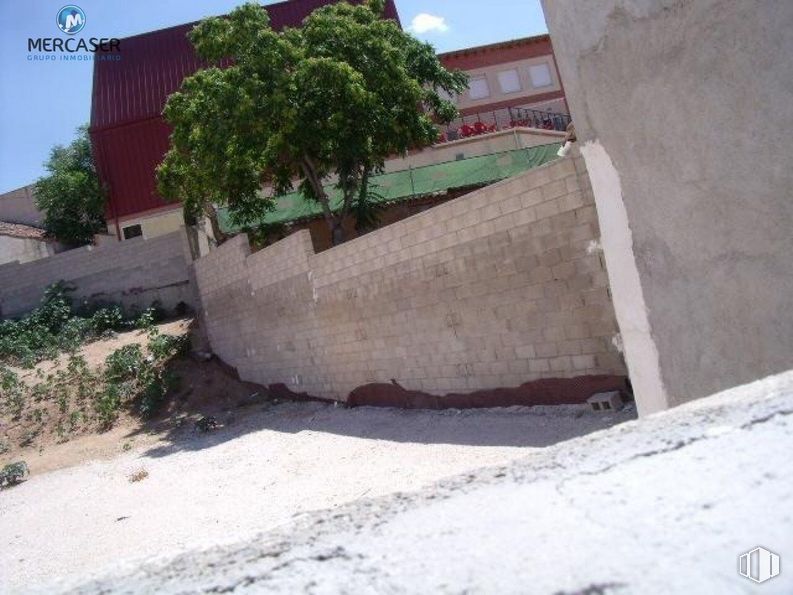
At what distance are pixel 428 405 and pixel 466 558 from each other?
755cm

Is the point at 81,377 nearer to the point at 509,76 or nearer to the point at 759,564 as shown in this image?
the point at 759,564

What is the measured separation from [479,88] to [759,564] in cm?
3089

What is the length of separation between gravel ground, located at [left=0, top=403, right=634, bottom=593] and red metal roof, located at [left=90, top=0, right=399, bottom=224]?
15726 millimetres

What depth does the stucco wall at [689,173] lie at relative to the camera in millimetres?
3520

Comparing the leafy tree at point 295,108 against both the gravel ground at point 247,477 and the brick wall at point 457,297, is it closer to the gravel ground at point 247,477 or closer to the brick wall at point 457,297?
the brick wall at point 457,297

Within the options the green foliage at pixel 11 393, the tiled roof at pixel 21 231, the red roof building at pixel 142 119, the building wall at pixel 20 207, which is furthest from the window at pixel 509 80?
the green foliage at pixel 11 393

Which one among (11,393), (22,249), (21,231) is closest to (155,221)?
(22,249)

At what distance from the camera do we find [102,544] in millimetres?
6910

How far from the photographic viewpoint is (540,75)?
30844 millimetres

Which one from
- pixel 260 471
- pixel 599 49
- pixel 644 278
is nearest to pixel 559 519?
pixel 644 278

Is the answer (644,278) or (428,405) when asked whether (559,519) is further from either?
(428,405)

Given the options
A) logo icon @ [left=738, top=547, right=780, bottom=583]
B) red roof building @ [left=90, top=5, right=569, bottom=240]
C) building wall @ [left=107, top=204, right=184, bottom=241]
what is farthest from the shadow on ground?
red roof building @ [left=90, top=5, right=569, bottom=240]

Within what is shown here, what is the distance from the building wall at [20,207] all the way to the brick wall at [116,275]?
11.3 metres

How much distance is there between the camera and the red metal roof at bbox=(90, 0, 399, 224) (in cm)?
2456
